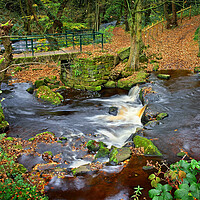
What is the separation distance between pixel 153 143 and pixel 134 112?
425 centimetres

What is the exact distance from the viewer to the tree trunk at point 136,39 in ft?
47.1

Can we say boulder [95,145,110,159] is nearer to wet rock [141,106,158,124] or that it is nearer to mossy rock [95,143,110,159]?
mossy rock [95,143,110,159]

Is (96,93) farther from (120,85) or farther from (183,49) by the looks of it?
(183,49)

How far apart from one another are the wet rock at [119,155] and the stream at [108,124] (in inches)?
9.5

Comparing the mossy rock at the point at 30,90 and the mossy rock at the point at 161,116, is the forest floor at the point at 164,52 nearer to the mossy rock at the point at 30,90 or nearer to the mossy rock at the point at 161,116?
the mossy rock at the point at 30,90

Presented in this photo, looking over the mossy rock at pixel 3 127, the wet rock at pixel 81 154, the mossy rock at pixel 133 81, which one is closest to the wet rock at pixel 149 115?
the wet rock at pixel 81 154

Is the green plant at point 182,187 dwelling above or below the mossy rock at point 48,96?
above

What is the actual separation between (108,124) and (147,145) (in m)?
3.47

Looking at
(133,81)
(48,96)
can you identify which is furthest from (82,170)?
(133,81)

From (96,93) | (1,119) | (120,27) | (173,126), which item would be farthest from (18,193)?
(120,27)

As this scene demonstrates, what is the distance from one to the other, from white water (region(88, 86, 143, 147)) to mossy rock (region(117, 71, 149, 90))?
0.56 metres

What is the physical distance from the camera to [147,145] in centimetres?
664

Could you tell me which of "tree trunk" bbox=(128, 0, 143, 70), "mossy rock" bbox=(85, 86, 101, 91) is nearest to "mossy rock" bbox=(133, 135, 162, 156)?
"mossy rock" bbox=(85, 86, 101, 91)

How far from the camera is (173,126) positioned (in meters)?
8.08
